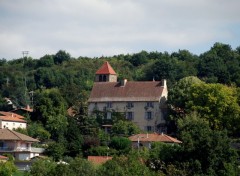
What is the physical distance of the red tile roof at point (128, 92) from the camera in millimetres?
89000

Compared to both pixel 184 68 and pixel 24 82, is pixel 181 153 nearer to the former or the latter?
pixel 184 68

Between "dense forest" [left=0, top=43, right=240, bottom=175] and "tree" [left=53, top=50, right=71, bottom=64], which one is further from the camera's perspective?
"tree" [left=53, top=50, right=71, bottom=64]

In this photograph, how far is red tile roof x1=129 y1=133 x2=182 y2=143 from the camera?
79.6m

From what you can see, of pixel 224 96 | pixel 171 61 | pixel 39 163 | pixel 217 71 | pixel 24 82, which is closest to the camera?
pixel 39 163

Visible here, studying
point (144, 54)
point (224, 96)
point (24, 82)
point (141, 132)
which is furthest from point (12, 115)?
point (144, 54)

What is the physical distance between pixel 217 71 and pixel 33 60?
156 feet

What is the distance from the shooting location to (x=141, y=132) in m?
85.6

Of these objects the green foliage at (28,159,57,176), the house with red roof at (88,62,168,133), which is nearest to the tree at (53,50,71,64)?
the house with red roof at (88,62,168,133)

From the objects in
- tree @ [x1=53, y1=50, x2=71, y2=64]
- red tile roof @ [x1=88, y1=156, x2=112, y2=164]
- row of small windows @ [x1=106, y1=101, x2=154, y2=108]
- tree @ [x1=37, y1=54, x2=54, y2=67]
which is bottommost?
red tile roof @ [x1=88, y1=156, x2=112, y2=164]

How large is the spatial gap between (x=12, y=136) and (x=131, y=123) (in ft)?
40.1

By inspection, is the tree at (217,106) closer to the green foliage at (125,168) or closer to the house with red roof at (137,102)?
the house with red roof at (137,102)

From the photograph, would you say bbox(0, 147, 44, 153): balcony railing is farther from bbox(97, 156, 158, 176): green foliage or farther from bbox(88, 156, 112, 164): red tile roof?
bbox(97, 156, 158, 176): green foliage

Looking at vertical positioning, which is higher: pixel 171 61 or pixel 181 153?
pixel 171 61

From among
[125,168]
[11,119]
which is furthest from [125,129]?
[125,168]
